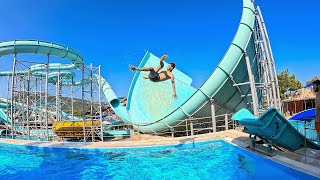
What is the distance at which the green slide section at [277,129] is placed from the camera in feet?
17.6

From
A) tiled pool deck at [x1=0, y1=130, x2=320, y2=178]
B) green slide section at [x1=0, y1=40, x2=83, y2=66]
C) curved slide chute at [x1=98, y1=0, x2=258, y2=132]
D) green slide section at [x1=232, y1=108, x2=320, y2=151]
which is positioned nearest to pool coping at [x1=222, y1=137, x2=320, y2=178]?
tiled pool deck at [x1=0, y1=130, x2=320, y2=178]

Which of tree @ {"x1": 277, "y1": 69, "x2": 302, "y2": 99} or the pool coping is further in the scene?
tree @ {"x1": 277, "y1": 69, "x2": 302, "y2": 99}

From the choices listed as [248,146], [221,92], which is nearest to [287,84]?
[221,92]

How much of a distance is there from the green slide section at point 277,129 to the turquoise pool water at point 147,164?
643 millimetres

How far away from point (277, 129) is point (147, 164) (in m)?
3.57

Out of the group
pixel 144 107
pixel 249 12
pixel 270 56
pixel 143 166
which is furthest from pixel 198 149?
pixel 144 107

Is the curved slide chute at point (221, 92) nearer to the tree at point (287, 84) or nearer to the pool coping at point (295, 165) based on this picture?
the pool coping at point (295, 165)

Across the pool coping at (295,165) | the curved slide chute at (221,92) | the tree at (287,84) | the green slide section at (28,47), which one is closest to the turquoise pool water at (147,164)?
the pool coping at (295,165)

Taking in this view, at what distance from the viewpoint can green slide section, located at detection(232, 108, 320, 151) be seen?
5.36m

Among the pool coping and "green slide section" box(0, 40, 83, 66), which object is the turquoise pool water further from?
"green slide section" box(0, 40, 83, 66)

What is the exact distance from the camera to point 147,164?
272 inches

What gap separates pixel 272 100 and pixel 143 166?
6.39 metres

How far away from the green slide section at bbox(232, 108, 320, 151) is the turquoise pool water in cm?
64

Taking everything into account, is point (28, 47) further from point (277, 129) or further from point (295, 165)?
point (295, 165)
